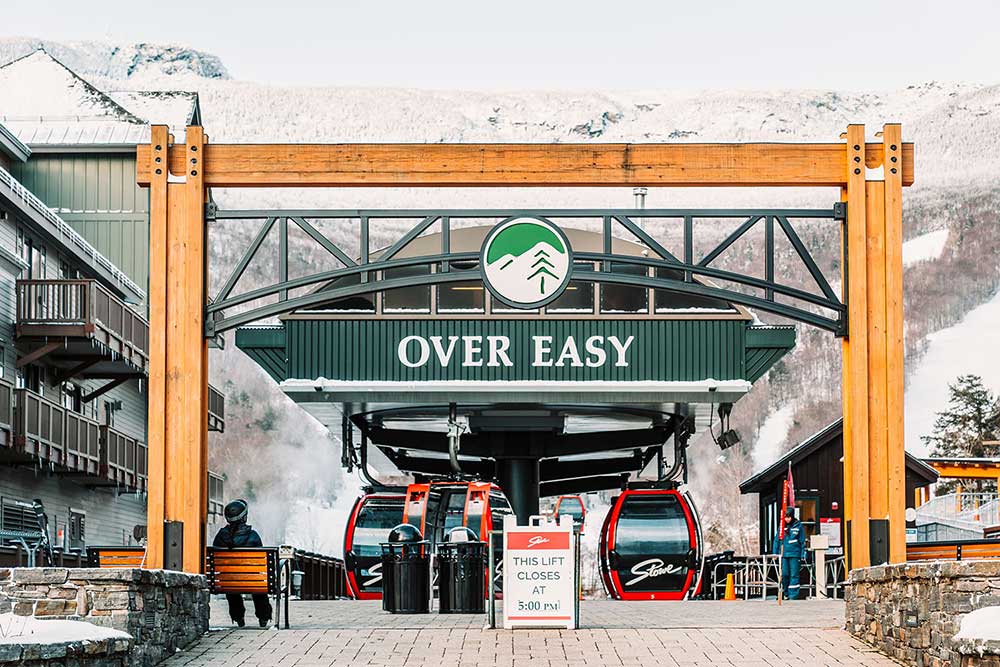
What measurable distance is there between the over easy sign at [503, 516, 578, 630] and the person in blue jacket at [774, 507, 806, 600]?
355 inches

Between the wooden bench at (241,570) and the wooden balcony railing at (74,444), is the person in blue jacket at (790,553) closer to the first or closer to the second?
the wooden bench at (241,570)

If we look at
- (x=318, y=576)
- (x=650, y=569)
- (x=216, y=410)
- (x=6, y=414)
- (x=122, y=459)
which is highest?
(x=216, y=410)

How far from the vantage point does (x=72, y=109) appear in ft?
181

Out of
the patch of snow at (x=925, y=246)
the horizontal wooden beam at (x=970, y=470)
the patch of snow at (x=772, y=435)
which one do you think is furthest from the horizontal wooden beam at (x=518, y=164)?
the patch of snow at (x=925, y=246)

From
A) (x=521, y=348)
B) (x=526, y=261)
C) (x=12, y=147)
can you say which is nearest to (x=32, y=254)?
(x=12, y=147)

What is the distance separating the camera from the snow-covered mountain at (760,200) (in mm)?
129625

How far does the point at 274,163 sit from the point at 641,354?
14.7 meters

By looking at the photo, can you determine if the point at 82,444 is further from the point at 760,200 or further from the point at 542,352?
the point at 760,200

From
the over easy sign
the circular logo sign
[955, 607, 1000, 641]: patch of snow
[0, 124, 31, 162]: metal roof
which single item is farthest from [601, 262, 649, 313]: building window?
[955, 607, 1000, 641]: patch of snow

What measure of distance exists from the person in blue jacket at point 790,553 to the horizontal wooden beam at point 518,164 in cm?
845

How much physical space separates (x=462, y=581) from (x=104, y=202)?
105ft

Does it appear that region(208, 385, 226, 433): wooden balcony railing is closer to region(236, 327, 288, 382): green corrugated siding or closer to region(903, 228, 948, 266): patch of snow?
region(236, 327, 288, 382): green corrugated siding

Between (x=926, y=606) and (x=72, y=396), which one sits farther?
(x=72, y=396)

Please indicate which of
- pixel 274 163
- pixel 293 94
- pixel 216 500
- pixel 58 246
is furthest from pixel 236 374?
pixel 274 163
